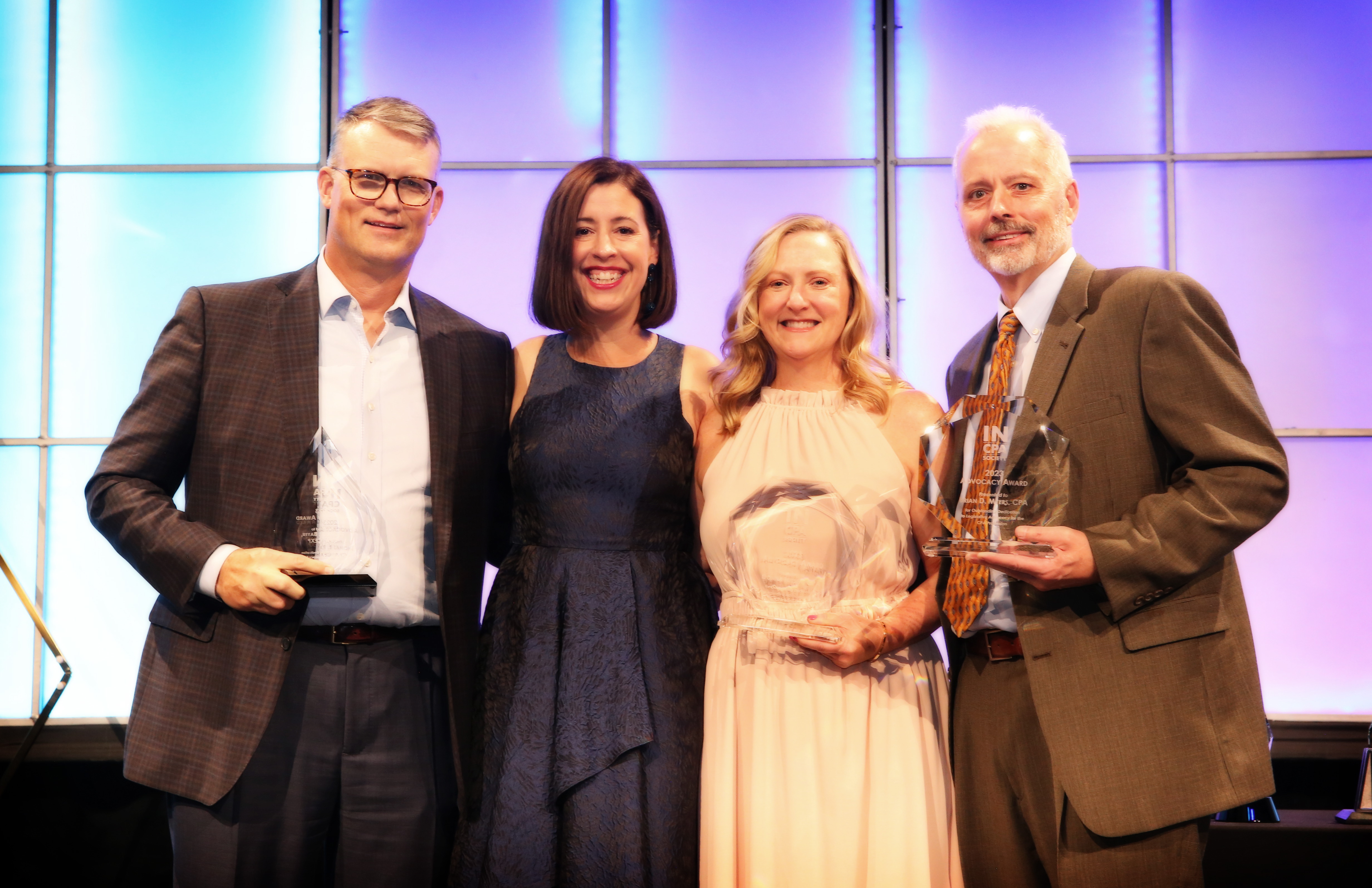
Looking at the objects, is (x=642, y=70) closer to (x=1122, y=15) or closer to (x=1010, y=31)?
(x=1010, y=31)

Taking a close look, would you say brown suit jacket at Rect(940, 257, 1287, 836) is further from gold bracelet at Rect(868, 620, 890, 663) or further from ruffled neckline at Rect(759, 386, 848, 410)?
ruffled neckline at Rect(759, 386, 848, 410)

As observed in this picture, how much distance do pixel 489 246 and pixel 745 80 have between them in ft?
3.86

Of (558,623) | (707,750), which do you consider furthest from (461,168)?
(707,750)

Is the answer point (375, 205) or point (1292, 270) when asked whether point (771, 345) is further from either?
point (1292, 270)

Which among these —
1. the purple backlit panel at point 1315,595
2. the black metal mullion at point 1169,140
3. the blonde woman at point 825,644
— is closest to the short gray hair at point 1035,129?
the blonde woman at point 825,644

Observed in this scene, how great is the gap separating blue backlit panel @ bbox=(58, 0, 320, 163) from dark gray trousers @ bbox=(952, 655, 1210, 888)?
3.21 metres

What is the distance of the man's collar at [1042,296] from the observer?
1.95m

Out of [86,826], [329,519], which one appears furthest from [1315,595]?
[86,826]

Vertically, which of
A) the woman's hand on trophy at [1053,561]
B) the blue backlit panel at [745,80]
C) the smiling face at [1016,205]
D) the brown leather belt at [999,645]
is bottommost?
the brown leather belt at [999,645]

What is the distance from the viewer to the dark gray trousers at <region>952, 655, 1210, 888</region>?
1.70 meters

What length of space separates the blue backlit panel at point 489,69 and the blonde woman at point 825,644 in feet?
6.09

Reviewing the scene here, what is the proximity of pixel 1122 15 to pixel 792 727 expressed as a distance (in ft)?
10.7

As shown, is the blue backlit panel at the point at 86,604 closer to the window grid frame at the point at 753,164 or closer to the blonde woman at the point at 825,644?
the window grid frame at the point at 753,164

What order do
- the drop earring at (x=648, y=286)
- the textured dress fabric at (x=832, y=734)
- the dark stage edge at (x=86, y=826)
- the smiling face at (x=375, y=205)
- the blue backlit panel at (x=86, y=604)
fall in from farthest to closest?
the blue backlit panel at (x=86, y=604) → the dark stage edge at (x=86, y=826) → the drop earring at (x=648, y=286) → the smiling face at (x=375, y=205) → the textured dress fabric at (x=832, y=734)
